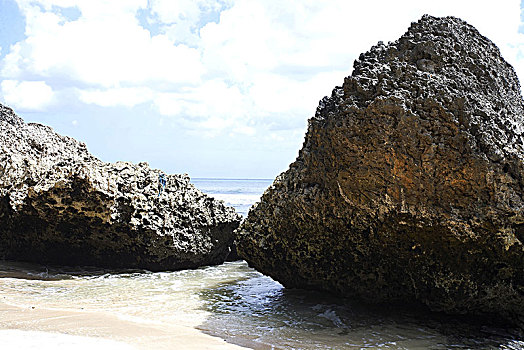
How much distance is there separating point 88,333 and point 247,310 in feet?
5.48

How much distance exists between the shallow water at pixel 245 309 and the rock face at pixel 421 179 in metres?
0.26

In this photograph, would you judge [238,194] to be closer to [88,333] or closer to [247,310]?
[247,310]

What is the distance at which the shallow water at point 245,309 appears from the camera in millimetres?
4023

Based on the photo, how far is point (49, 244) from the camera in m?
6.61

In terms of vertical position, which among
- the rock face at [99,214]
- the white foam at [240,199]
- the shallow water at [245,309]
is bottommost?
the shallow water at [245,309]

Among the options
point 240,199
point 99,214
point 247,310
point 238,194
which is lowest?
point 247,310

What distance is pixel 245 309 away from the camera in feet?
16.1

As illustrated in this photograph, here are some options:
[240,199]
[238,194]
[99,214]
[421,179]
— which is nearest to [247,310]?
[421,179]

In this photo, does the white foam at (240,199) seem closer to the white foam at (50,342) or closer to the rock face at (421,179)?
the rock face at (421,179)

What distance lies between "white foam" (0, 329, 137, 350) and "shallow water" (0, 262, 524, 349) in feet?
2.59

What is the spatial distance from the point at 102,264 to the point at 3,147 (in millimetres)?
2127

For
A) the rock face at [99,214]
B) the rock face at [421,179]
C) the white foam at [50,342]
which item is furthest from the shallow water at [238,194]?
the white foam at [50,342]

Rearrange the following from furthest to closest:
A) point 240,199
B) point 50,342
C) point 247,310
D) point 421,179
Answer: point 240,199 < point 247,310 < point 421,179 < point 50,342

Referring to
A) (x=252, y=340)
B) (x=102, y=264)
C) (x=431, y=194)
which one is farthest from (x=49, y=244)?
(x=431, y=194)
